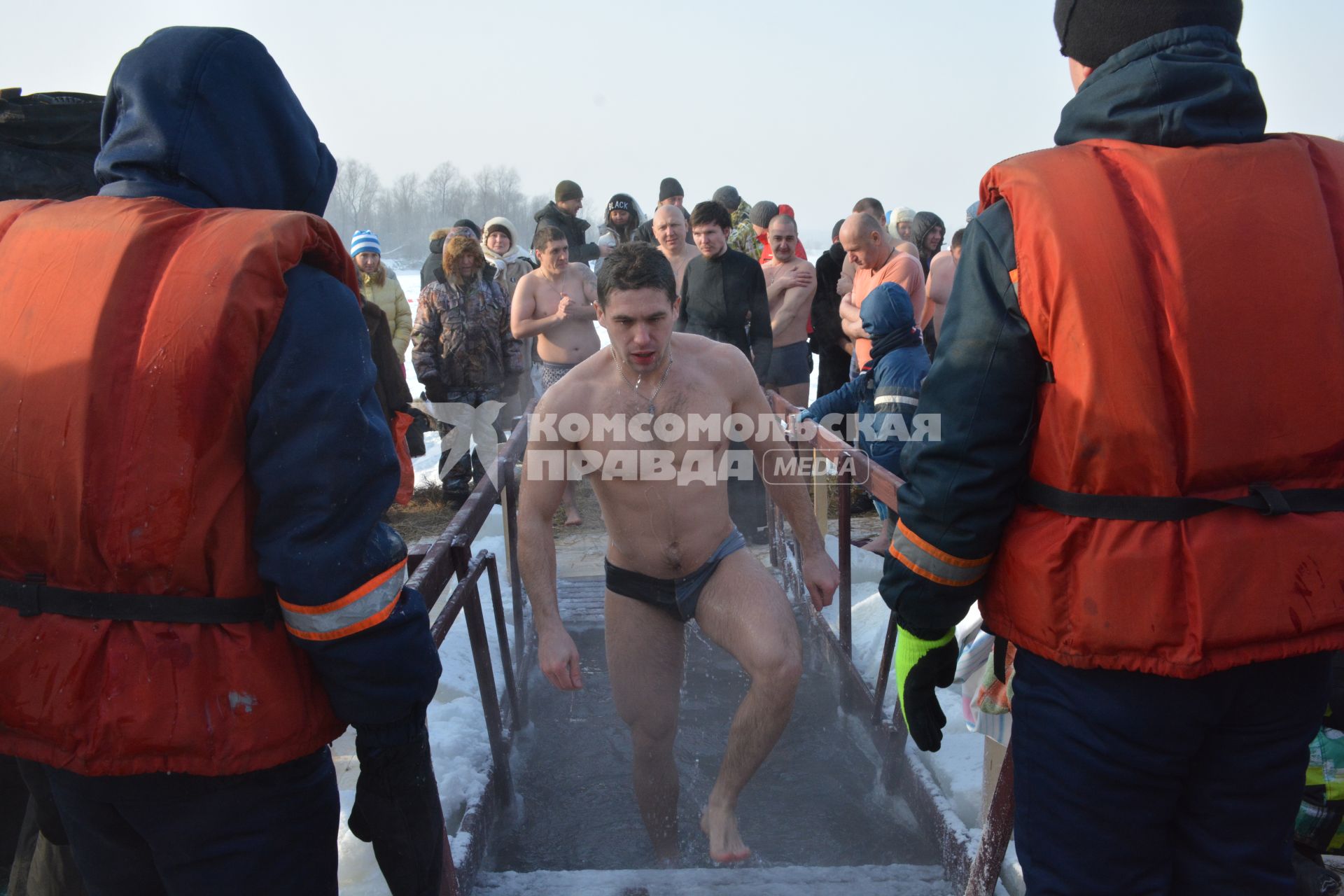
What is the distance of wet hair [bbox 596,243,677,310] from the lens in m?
3.02

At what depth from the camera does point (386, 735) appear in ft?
5.27

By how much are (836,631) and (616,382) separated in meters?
1.95

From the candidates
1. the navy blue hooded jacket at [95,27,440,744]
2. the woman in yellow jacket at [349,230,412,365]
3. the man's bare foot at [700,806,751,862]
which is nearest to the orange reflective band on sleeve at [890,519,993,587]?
the navy blue hooded jacket at [95,27,440,744]

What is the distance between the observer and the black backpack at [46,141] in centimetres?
245

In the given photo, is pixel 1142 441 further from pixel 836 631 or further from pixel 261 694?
pixel 836 631

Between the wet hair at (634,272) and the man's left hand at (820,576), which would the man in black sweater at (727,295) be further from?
the man's left hand at (820,576)

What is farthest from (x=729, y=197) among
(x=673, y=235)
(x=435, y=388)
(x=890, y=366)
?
(x=890, y=366)

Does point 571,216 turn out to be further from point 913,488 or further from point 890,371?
point 913,488

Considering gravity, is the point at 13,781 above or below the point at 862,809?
above

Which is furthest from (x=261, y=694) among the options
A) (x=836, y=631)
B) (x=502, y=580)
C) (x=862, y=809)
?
(x=502, y=580)

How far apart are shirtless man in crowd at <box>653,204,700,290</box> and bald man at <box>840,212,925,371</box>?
4.64 feet

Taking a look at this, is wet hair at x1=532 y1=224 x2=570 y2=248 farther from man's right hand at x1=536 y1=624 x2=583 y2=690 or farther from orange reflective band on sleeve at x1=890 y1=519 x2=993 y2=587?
orange reflective band on sleeve at x1=890 y1=519 x2=993 y2=587

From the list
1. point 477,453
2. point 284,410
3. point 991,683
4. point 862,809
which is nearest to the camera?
point 284,410

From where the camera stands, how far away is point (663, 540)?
10.4 feet
